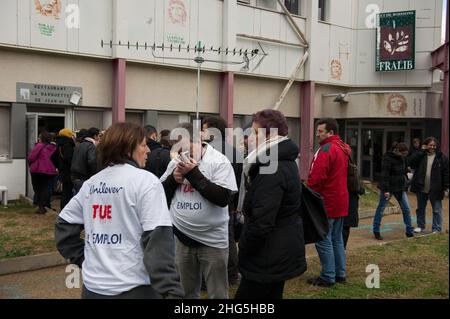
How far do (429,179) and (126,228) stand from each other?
274 inches

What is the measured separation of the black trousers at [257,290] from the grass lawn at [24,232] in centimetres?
427

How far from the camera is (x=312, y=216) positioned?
4.11 m

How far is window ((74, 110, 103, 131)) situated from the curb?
23.3 ft

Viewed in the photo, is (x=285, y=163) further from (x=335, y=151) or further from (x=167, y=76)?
(x=167, y=76)

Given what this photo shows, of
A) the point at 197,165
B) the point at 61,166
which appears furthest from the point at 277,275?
the point at 61,166

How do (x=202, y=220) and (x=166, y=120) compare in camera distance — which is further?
(x=166, y=120)

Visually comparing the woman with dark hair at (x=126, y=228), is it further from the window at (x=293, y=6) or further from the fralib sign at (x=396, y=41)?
the fralib sign at (x=396, y=41)

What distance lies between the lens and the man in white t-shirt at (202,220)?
4.12m

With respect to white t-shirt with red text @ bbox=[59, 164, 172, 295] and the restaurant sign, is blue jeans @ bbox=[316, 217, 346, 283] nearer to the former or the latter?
white t-shirt with red text @ bbox=[59, 164, 172, 295]

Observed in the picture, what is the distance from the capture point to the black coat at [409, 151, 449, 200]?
27.1 ft

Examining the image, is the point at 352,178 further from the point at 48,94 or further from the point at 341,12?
the point at 341,12

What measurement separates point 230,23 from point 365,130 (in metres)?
7.86

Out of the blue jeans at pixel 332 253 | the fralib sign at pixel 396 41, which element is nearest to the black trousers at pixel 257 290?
the blue jeans at pixel 332 253

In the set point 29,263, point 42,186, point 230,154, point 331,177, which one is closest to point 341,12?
point 42,186
